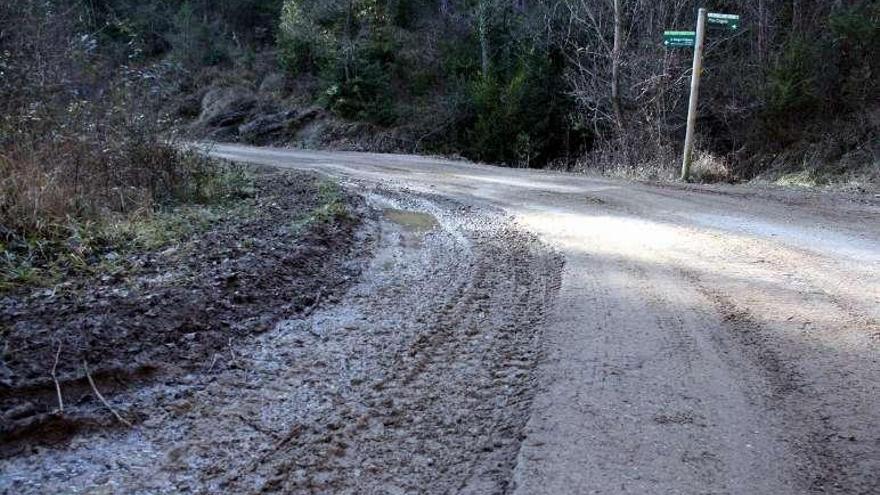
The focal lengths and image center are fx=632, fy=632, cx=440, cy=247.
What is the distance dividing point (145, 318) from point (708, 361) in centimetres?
337

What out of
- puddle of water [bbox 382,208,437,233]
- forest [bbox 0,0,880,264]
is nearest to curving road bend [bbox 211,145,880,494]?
puddle of water [bbox 382,208,437,233]

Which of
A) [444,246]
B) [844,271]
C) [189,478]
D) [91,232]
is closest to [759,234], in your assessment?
[844,271]

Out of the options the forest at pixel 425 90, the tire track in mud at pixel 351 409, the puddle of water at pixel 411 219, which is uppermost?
the forest at pixel 425 90

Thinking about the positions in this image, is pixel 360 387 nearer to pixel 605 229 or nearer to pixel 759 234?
pixel 605 229

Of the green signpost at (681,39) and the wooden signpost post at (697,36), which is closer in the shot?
the wooden signpost post at (697,36)

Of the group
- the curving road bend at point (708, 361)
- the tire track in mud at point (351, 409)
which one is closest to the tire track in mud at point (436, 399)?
the tire track in mud at point (351, 409)

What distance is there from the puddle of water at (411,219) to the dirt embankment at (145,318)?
1.25 m

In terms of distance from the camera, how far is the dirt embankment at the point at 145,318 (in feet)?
9.88

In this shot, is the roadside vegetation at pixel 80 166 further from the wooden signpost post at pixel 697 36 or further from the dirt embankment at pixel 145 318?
the wooden signpost post at pixel 697 36

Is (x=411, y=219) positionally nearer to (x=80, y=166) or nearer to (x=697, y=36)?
(x=80, y=166)

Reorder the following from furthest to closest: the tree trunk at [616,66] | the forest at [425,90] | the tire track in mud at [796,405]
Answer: the tree trunk at [616,66], the forest at [425,90], the tire track in mud at [796,405]

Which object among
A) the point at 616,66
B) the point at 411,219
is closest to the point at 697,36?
the point at 616,66

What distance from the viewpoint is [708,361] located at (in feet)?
11.8

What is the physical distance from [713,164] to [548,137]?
7.43 metres
